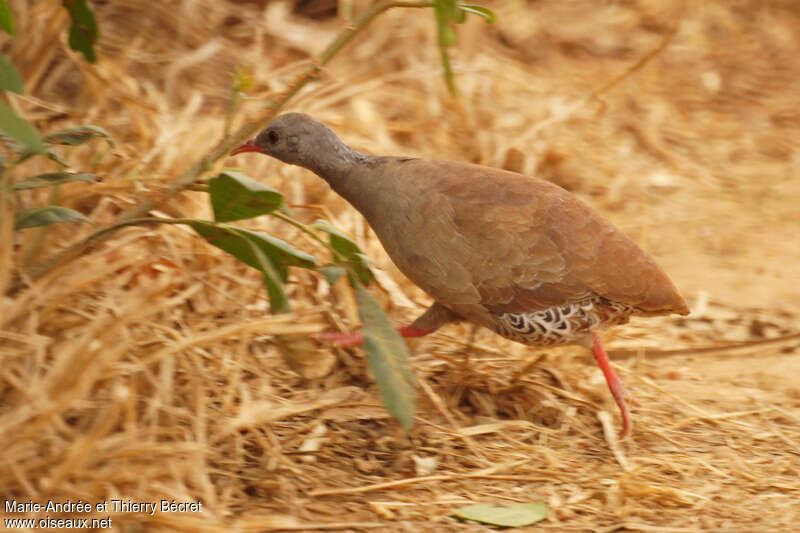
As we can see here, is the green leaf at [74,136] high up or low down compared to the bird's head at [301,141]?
down

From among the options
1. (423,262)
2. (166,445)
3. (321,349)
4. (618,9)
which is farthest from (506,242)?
(618,9)

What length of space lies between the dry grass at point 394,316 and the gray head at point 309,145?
1.56ft

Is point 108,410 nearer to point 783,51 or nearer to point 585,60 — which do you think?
point 585,60

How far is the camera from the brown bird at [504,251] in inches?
121

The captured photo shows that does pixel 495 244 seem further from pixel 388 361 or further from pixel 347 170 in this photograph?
pixel 388 361

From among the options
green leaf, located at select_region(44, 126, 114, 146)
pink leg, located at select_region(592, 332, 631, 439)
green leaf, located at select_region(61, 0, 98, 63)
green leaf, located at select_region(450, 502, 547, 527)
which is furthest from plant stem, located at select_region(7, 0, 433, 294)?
pink leg, located at select_region(592, 332, 631, 439)

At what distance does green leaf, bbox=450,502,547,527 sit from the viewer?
2.62m

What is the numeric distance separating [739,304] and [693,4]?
128 inches

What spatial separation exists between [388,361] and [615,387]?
1.13 metres

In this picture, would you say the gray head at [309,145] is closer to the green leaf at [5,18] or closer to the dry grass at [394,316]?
the dry grass at [394,316]

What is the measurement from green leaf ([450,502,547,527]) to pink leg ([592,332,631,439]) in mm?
624

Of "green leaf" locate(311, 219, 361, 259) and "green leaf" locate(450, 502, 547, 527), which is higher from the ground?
"green leaf" locate(311, 219, 361, 259)

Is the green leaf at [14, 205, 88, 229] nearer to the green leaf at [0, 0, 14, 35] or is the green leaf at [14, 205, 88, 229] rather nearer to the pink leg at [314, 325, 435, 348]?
the green leaf at [0, 0, 14, 35]

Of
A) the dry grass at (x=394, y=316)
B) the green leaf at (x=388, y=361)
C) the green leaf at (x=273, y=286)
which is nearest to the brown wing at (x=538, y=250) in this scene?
the dry grass at (x=394, y=316)
